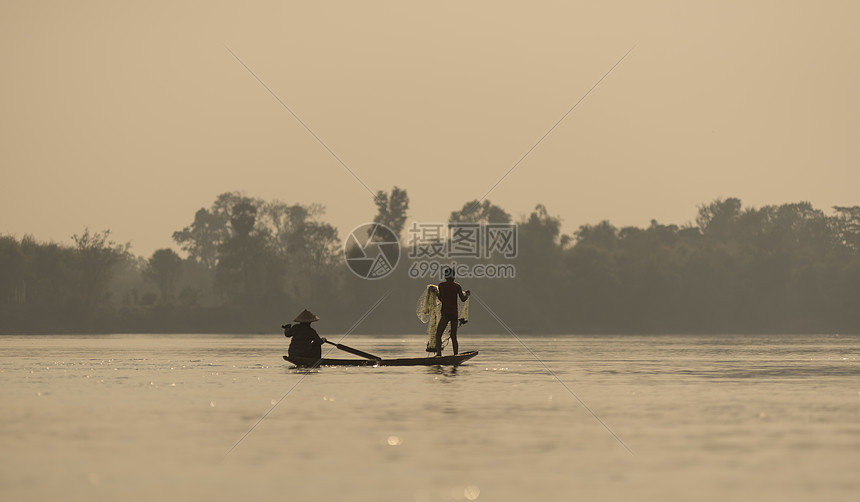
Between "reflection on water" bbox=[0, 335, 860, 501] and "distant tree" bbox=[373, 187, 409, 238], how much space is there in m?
103

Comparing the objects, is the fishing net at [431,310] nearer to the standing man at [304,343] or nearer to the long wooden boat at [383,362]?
the long wooden boat at [383,362]

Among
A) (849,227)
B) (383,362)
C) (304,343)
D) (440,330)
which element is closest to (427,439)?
(383,362)

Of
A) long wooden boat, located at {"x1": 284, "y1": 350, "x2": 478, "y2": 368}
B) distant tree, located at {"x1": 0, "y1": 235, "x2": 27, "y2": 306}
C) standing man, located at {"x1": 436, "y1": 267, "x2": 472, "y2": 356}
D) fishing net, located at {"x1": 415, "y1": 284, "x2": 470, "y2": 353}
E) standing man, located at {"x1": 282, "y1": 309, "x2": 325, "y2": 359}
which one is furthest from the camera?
distant tree, located at {"x1": 0, "y1": 235, "x2": 27, "y2": 306}

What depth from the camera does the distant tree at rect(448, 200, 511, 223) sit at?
441ft

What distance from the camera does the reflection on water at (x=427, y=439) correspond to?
11.2 m

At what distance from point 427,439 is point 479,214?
123057 millimetres

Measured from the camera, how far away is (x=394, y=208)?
427ft

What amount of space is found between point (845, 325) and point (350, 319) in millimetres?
57981

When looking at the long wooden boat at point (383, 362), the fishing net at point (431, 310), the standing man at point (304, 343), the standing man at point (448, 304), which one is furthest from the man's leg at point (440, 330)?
the standing man at point (304, 343)

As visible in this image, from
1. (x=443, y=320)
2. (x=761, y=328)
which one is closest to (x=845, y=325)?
(x=761, y=328)

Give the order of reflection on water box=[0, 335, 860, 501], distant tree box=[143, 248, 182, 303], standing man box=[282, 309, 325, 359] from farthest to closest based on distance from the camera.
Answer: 1. distant tree box=[143, 248, 182, 303]
2. standing man box=[282, 309, 325, 359]
3. reflection on water box=[0, 335, 860, 501]
